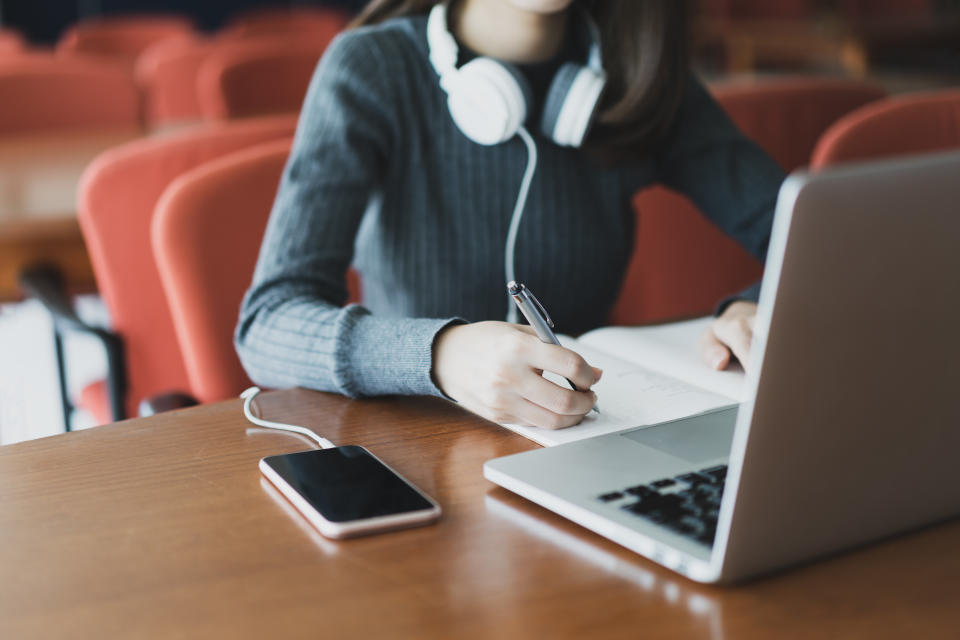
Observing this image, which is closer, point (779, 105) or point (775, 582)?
point (775, 582)

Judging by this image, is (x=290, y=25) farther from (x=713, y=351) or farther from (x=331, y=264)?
(x=713, y=351)

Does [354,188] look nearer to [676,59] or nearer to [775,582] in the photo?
[676,59]

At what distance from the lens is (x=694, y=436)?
81 centimetres

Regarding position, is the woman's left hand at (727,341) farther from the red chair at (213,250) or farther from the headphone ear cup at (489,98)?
the red chair at (213,250)

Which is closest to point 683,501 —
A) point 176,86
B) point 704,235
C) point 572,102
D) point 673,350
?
point 673,350

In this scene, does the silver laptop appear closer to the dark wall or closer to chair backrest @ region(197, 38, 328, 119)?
chair backrest @ region(197, 38, 328, 119)

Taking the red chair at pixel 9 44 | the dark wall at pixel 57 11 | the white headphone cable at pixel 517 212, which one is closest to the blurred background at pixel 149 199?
the white headphone cable at pixel 517 212

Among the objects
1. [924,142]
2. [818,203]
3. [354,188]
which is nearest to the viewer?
[818,203]

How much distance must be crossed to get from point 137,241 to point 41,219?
324 mm

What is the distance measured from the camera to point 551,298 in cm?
136

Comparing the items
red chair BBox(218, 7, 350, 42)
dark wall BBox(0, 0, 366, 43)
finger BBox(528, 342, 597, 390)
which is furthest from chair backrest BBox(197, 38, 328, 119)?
dark wall BBox(0, 0, 366, 43)

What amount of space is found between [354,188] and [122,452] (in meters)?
0.46

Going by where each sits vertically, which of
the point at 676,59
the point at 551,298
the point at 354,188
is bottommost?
the point at 551,298

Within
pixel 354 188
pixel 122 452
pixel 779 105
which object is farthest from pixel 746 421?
pixel 779 105
